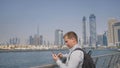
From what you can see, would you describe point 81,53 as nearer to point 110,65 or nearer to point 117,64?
point 110,65

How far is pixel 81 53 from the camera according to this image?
2975 mm

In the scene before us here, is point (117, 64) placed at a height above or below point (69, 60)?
below

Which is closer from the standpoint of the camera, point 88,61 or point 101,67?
point 88,61

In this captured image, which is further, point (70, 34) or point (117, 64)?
point (117, 64)

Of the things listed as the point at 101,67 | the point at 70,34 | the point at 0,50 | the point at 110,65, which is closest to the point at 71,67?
the point at 70,34

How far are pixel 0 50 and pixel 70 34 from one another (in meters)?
203

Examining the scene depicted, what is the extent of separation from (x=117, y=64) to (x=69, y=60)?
17.2ft

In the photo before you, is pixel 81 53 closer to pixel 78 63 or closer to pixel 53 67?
pixel 78 63

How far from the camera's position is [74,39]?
3.13 meters

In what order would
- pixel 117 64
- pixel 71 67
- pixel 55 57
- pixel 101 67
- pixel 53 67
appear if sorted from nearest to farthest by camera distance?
1. pixel 71 67
2. pixel 55 57
3. pixel 53 67
4. pixel 101 67
5. pixel 117 64

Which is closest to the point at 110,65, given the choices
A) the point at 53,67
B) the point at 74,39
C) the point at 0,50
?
the point at 53,67

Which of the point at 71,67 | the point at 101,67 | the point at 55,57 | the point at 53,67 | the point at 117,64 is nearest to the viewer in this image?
the point at 71,67

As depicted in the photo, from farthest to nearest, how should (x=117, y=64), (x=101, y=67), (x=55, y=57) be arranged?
(x=117, y=64) → (x=101, y=67) → (x=55, y=57)

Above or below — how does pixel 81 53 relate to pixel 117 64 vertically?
above
